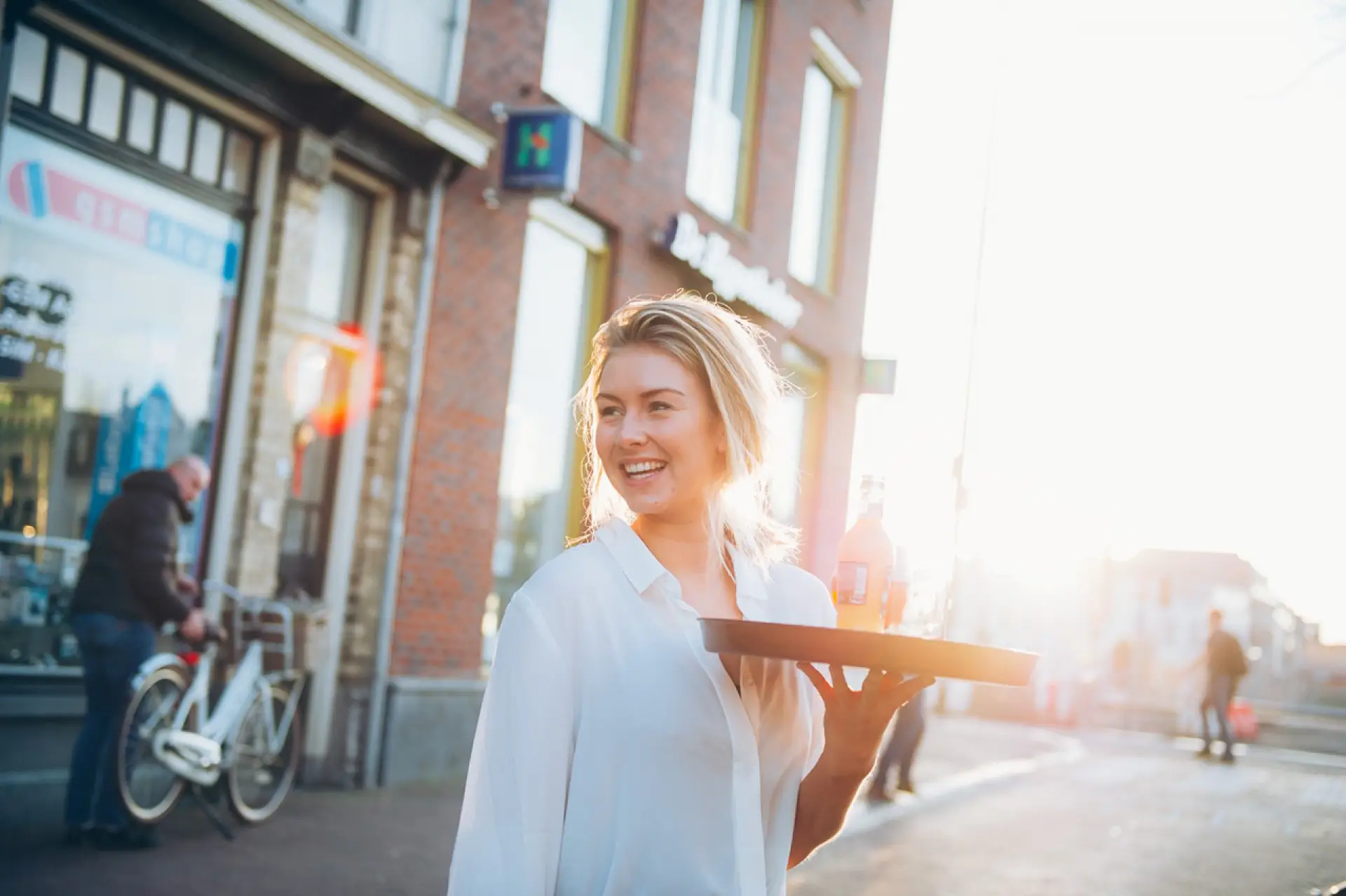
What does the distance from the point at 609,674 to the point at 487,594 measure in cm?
900

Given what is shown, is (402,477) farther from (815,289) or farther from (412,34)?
(815,289)

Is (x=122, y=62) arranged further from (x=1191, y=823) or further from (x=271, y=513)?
(x=1191, y=823)

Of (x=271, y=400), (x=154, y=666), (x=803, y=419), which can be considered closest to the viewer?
(x=154, y=666)

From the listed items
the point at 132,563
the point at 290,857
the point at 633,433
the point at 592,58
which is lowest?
the point at 290,857

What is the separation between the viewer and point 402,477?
9.73m

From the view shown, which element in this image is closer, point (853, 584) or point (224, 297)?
point (853, 584)

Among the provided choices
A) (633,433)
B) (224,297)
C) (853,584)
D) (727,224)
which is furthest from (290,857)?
(727,224)

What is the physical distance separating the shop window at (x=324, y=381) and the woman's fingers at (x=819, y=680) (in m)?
7.65

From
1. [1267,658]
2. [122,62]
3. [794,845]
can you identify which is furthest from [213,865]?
[1267,658]

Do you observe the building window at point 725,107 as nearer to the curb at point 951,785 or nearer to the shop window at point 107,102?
the curb at point 951,785

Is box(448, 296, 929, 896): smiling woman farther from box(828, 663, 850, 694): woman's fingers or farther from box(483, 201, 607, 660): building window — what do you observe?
box(483, 201, 607, 660): building window

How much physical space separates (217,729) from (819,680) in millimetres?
5946

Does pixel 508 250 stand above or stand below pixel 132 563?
above

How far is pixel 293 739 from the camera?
8008mm
